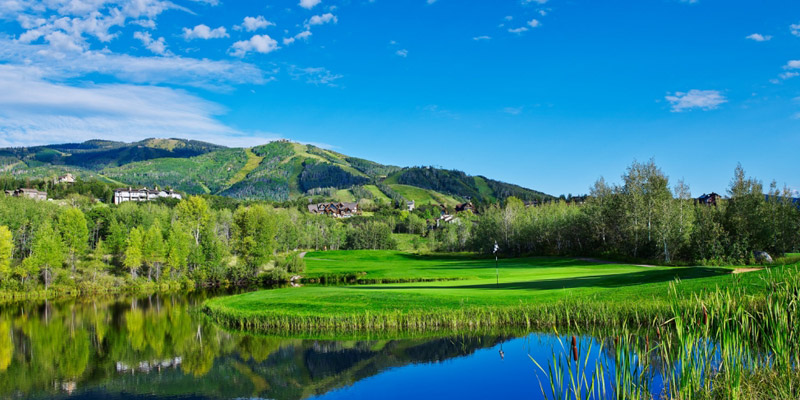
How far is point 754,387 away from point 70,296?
67205mm

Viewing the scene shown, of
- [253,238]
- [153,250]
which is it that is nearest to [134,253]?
[153,250]

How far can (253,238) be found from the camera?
7056 cm

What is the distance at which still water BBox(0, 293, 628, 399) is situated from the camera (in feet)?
59.3

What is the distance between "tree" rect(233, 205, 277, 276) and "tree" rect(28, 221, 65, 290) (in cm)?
2178

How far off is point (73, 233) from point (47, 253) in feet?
23.5

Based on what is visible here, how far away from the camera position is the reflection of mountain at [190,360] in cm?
1973

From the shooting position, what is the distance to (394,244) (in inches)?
5217

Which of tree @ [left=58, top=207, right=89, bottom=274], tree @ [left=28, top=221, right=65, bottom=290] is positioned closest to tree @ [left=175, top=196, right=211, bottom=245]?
tree @ [left=58, top=207, right=89, bottom=274]

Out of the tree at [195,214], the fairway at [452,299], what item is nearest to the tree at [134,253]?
the tree at [195,214]

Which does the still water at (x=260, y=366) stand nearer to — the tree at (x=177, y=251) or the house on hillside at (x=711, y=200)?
the tree at (x=177, y=251)

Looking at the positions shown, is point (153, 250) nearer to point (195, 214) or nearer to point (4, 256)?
point (4, 256)

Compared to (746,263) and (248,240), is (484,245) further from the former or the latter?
(746,263)

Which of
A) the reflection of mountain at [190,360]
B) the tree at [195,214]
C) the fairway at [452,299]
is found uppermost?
the tree at [195,214]

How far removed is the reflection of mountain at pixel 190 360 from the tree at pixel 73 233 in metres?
32.7
